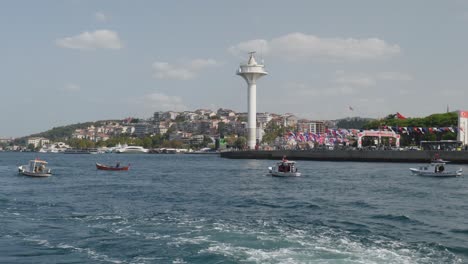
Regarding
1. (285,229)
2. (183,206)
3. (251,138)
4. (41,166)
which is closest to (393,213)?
(285,229)

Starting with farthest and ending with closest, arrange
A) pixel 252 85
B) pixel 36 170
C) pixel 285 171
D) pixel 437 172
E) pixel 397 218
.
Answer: pixel 252 85 → pixel 36 170 → pixel 285 171 → pixel 437 172 → pixel 397 218

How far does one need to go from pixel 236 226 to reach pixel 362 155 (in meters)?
72.5

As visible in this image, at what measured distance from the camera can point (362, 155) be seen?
9188 cm

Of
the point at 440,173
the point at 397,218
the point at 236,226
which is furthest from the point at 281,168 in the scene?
the point at 236,226

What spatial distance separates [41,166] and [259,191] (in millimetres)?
26042

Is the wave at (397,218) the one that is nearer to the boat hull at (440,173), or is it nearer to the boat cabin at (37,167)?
the boat hull at (440,173)

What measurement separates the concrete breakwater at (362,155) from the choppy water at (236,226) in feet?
141

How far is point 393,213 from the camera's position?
2606cm

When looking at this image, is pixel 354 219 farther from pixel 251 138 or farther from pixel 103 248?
pixel 251 138

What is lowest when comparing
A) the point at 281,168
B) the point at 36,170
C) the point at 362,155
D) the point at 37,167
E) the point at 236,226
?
the point at 236,226

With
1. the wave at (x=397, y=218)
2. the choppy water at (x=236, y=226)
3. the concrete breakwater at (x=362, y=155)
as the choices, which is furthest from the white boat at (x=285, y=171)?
the concrete breakwater at (x=362, y=155)

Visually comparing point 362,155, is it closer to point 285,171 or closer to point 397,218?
point 285,171

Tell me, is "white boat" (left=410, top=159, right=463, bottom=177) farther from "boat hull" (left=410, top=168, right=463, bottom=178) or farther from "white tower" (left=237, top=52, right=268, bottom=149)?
"white tower" (left=237, top=52, right=268, bottom=149)

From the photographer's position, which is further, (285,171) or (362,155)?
(362,155)
